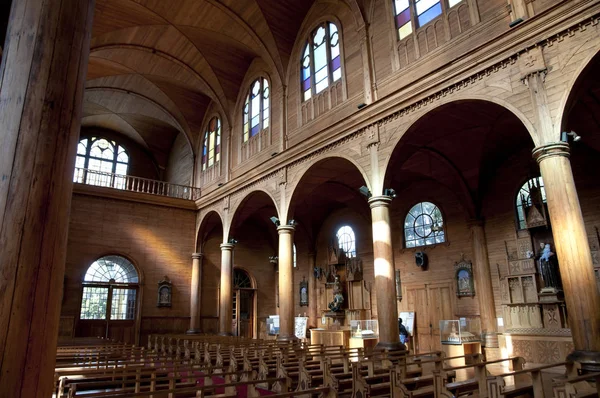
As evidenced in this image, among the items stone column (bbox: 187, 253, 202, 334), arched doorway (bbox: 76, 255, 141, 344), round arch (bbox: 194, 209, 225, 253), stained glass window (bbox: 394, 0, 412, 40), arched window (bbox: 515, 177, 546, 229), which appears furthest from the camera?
round arch (bbox: 194, 209, 225, 253)

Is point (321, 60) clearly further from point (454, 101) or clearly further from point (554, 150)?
point (554, 150)

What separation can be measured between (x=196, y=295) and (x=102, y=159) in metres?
8.92

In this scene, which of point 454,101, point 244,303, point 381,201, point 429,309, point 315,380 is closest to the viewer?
point 315,380

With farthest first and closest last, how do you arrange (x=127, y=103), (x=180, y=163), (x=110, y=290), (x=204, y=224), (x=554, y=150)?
1. (x=180, y=163)
2. (x=127, y=103)
3. (x=204, y=224)
4. (x=110, y=290)
5. (x=554, y=150)

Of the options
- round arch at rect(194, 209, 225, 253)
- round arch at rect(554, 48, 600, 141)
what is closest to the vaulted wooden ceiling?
round arch at rect(194, 209, 225, 253)

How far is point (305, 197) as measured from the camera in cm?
1565

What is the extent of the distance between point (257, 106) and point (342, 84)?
523 centimetres

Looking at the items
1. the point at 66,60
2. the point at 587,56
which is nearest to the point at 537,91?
the point at 587,56

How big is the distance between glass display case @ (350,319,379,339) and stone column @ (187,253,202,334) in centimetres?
739

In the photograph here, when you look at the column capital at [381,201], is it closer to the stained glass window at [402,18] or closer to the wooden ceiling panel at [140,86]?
the stained glass window at [402,18]

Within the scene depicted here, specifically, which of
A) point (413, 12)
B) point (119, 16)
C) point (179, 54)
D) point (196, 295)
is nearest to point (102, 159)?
point (179, 54)

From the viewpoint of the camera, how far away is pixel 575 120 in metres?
10.2

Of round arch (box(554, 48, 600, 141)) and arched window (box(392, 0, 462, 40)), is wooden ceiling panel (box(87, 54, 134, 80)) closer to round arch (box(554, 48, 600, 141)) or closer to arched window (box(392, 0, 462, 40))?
arched window (box(392, 0, 462, 40))

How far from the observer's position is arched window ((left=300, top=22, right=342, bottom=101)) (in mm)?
12594
